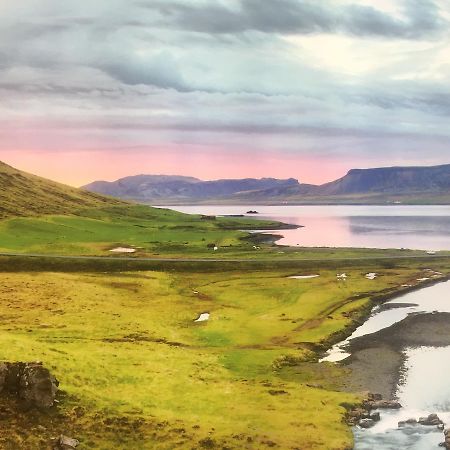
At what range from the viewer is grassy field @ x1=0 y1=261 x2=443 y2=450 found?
48125mm

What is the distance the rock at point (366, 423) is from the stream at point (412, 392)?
0.53 meters

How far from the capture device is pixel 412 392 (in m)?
60.3

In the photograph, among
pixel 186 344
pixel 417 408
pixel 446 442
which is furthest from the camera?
pixel 186 344

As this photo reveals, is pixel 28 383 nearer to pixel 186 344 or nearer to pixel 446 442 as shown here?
pixel 186 344

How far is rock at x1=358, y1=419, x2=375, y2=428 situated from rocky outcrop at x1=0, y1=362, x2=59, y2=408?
27.9 metres

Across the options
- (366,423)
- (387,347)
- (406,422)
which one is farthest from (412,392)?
(387,347)

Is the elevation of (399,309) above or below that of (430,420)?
below

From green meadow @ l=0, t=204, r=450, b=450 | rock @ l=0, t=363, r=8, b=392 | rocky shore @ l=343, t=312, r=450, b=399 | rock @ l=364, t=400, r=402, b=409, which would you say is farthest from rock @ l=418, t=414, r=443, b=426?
rock @ l=0, t=363, r=8, b=392

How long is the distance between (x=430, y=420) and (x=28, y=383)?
118ft

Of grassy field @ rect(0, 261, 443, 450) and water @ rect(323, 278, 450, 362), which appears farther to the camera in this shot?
water @ rect(323, 278, 450, 362)

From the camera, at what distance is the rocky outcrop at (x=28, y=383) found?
48344 mm

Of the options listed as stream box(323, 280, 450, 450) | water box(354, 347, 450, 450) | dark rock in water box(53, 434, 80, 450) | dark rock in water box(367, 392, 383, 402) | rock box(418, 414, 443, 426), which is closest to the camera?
dark rock in water box(53, 434, 80, 450)

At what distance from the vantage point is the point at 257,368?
69125 mm

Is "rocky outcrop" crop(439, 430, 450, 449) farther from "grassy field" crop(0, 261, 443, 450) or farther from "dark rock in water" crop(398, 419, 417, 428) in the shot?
"grassy field" crop(0, 261, 443, 450)
